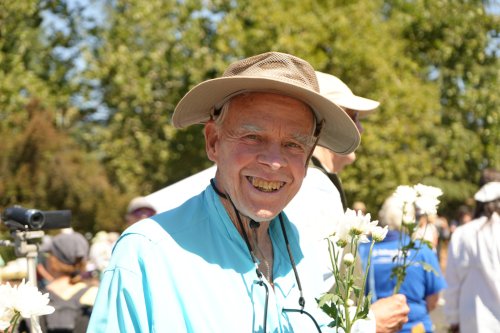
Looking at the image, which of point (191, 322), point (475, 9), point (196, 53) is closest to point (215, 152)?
point (191, 322)

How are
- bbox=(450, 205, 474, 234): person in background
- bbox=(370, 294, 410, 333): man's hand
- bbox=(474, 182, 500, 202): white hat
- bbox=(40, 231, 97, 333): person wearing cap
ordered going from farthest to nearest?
bbox=(450, 205, 474, 234): person in background → bbox=(474, 182, 500, 202): white hat → bbox=(40, 231, 97, 333): person wearing cap → bbox=(370, 294, 410, 333): man's hand

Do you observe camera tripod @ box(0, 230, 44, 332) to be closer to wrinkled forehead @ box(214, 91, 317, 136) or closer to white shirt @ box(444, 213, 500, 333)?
wrinkled forehead @ box(214, 91, 317, 136)

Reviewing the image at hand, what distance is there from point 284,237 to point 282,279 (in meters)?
0.19

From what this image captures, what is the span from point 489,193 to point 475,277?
25.0 inches

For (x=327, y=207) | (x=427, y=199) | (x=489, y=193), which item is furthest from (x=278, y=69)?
(x=489, y=193)

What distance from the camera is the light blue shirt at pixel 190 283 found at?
2.35m

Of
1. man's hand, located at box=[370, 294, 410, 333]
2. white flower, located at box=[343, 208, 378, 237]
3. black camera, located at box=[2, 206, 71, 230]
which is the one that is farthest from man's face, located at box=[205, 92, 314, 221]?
black camera, located at box=[2, 206, 71, 230]

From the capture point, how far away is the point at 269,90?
8.64 feet

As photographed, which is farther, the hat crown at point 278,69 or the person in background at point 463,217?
the person in background at point 463,217

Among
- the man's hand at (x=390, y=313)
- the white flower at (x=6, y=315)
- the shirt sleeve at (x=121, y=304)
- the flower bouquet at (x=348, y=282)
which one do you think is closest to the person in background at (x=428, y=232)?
the man's hand at (x=390, y=313)

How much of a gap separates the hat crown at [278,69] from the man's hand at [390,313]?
3.14 ft

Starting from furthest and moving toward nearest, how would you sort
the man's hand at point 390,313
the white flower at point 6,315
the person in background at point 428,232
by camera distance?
the person in background at point 428,232 → the man's hand at point 390,313 → the white flower at point 6,315

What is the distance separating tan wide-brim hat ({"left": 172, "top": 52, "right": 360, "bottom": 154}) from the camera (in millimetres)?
2584

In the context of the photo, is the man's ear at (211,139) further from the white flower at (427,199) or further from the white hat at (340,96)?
the white hat at (340,96)
